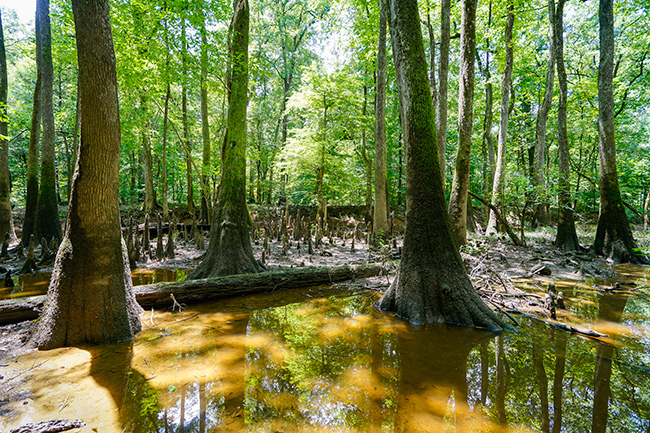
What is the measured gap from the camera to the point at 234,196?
6289 millimetres

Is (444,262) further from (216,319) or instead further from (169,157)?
(169,157)

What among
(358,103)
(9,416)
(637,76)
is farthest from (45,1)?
(637,76)

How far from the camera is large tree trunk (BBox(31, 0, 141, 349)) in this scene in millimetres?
3260

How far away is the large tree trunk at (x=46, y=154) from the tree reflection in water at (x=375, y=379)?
320 inches

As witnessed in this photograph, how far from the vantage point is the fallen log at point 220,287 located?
3.84m

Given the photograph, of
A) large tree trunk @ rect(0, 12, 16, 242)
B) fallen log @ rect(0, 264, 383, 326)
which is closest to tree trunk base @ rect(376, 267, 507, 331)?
fallen log @ rect(0, 264, 383, 326)

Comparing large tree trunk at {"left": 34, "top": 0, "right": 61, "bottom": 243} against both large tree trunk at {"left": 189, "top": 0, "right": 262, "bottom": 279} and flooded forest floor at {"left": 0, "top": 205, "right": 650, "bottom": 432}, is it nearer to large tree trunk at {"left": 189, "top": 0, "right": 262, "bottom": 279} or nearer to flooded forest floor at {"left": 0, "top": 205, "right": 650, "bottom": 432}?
flooded forest floor at {"left": 0, "top": 205, "right": 650, "bottom": 432}

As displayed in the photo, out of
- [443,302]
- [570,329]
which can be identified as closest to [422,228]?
[443,302]

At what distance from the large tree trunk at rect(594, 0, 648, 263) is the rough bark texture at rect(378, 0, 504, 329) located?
705 cm

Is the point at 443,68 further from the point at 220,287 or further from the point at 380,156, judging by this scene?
the point at 220,287

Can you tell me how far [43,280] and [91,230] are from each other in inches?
175

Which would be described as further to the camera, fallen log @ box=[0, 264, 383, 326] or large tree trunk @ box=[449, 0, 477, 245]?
large tree trunk @ box=[449, 0, 477, 245]

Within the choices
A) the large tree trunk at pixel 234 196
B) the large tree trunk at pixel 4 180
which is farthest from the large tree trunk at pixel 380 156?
the large tree trunk at pixel 4 180

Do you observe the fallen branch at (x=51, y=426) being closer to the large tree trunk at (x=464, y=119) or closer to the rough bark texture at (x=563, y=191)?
the large tree trunk at (x=464, y=119)
